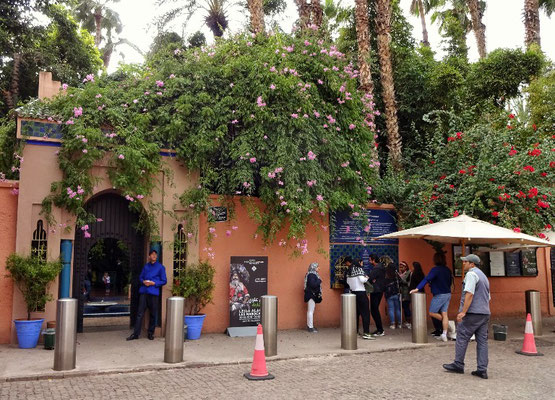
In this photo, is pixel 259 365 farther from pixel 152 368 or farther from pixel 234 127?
pixel 234 127

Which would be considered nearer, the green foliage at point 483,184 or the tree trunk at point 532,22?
the green foliage at point 483,184

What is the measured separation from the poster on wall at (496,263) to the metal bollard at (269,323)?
8662 millimetres

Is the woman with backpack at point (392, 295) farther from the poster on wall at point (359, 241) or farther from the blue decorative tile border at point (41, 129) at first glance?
the blue decorative tile border at point (41, 129)

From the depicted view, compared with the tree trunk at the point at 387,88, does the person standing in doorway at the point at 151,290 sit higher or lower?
lower

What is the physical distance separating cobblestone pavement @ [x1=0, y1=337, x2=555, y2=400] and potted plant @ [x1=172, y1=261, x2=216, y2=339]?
240 centimetres

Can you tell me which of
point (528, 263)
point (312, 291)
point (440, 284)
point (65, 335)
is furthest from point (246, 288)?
point (528, 263)

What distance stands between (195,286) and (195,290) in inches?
4.1

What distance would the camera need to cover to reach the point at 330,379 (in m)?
7.04

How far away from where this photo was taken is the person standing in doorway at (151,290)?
972 centimetres

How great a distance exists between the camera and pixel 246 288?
432 inches

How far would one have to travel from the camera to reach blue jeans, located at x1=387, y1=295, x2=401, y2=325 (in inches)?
458

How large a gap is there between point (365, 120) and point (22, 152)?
317 inches

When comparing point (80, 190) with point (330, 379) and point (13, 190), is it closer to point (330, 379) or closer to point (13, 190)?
point (13, 190)

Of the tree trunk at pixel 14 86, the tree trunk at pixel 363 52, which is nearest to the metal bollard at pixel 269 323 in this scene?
the tree trunk at pixel 363 52
